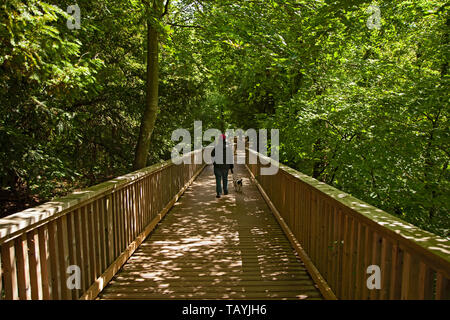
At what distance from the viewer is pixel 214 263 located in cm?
438

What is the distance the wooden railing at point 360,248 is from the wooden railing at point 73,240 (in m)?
2.45

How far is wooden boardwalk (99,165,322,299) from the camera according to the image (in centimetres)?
357

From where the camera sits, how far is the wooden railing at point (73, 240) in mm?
2076

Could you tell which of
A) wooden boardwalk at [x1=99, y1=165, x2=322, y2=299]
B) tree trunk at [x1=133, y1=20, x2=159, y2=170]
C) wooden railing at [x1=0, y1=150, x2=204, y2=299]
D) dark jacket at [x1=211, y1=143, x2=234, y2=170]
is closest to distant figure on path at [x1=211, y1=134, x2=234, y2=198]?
dark jacket at [x1=211, y1=143, x2=234, y2=170]

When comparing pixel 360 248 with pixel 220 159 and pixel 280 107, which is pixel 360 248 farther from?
pixel 280 107

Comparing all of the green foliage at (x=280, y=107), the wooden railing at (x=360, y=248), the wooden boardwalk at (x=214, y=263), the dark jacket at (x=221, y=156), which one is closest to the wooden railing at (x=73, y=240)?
the wooden boardwalk at (x=214, y=263)

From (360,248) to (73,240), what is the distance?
255 cm

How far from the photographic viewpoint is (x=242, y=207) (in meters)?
7.90

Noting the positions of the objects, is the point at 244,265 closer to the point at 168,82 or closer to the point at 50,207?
the point at 50,207

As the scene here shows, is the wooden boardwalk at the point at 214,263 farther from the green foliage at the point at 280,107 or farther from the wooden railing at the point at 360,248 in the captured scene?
the green foliage at the point at 280,107

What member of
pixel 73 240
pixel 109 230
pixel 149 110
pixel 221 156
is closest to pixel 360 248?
pixel 73 240

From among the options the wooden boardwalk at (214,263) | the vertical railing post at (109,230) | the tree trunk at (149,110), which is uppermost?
the tree trunk at (149,110)

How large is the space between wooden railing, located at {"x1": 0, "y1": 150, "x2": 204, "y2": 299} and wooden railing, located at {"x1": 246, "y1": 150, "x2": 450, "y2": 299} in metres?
2.45

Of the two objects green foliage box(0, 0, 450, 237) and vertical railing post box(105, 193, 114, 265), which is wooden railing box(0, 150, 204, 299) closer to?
vertical railing post box(105, 193, 114, 265)
